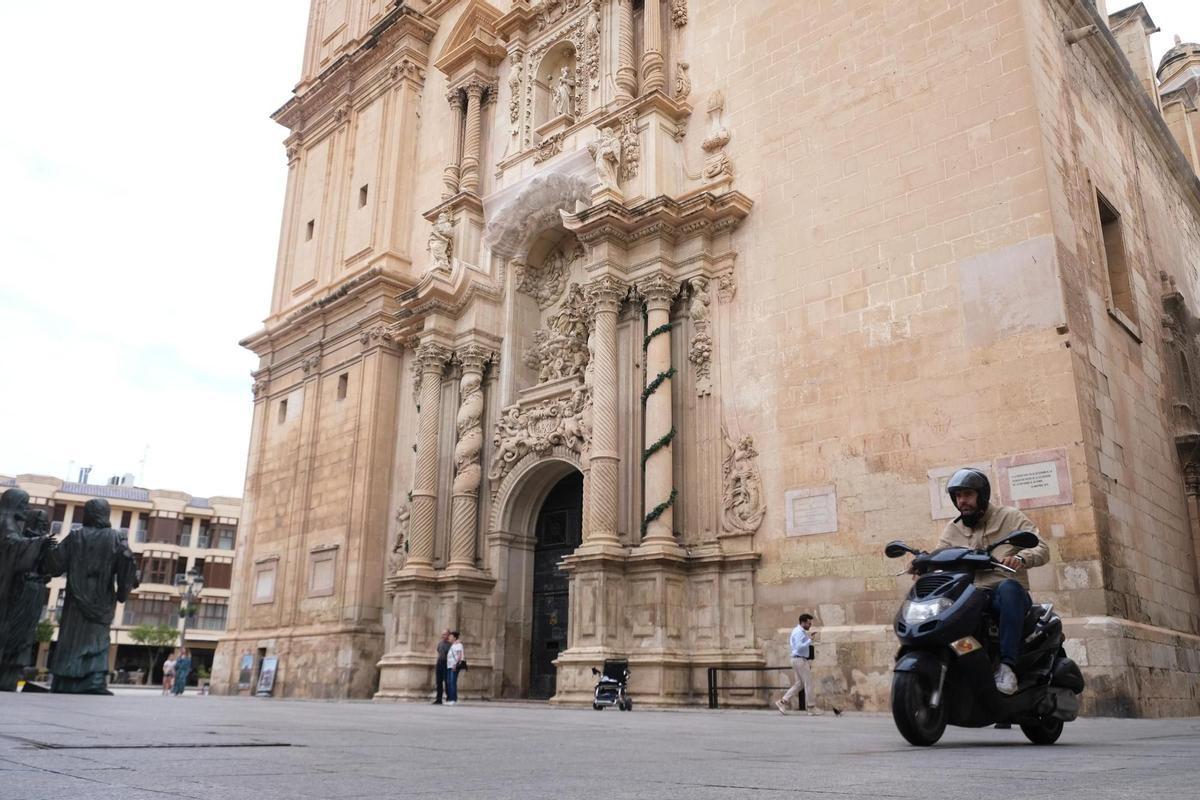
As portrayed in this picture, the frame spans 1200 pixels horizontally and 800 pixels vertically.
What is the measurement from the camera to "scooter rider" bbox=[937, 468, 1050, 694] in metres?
5.34

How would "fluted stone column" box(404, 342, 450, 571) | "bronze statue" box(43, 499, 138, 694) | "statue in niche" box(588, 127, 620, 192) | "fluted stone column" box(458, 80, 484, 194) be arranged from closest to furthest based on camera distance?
"bronze statue" box(43, 499, 138, 694), "statue in niche" box(588, 127, 620, 192), "fluted stone column" box(404, 342, 450, 571), "fluted stone column" box(458, 80, 484, 194)

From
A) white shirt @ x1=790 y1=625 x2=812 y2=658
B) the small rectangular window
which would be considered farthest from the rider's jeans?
the small rectangular window

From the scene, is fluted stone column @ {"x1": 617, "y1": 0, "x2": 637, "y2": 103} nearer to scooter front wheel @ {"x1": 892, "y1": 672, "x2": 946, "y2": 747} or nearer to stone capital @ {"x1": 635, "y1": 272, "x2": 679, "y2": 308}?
stone capital @ {"x1": 635, "y1": 272, "x2": 679, "y2": 308}

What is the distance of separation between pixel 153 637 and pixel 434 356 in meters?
46.6

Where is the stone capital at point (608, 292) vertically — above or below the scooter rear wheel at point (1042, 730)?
above

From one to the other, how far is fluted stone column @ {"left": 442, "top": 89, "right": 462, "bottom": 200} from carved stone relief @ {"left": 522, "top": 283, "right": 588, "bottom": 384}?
4.19 m

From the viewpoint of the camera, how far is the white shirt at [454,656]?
15.7 meters

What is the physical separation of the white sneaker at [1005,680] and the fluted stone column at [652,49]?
1368cm

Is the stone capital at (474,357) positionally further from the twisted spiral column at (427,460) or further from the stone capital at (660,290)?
the stone capital at (660,290)

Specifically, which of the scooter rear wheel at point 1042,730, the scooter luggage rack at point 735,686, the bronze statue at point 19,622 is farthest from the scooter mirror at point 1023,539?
the bronze statue at point 19,622

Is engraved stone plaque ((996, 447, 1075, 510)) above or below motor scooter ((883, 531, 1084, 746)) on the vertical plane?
above

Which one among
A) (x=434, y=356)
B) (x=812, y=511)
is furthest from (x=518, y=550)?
(x=812, y=511)

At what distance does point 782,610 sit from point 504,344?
28.0 ft

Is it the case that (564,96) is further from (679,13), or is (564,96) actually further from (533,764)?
(533,764)
